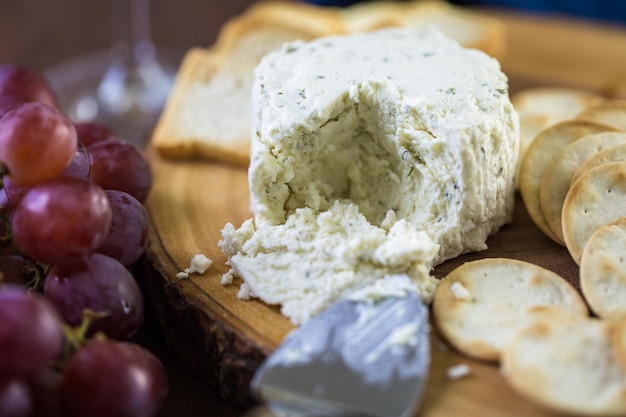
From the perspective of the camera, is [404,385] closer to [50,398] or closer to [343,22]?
[50,398]

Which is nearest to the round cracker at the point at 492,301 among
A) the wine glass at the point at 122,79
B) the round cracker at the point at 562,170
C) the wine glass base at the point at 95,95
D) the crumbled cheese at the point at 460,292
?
the crumbled cheese at the point at 460,292

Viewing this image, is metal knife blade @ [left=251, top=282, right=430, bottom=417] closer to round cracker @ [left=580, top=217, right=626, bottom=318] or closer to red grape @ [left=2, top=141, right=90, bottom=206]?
round cracker @ [left=580, top=217, right=626, bottom=318]

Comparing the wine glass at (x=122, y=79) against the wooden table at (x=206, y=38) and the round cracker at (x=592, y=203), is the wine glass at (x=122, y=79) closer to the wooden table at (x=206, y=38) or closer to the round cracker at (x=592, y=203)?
the wooden table at (x=206, y=38)

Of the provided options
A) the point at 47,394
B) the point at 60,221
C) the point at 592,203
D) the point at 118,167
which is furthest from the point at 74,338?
the point at 592,203

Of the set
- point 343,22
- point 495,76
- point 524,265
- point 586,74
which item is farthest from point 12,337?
point 586,74

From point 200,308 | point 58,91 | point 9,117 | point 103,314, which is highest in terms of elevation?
point 9,117

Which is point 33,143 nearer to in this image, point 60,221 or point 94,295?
point 60,221

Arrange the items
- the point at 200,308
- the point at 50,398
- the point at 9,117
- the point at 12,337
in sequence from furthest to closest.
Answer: the point at 200,308
the point at 9,117
the point at 50,398
the point at 12,337

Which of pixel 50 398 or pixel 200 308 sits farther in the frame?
pixel 200 308
